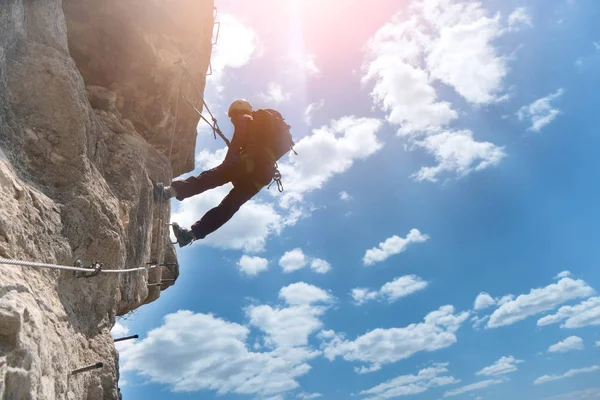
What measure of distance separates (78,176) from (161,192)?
2497 mm

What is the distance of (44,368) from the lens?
389 cm

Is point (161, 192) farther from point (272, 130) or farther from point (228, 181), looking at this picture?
Result: point (272, 130)

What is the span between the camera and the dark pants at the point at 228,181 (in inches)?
338

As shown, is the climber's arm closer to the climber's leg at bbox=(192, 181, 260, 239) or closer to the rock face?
the climber's leg at bbox=(192, 181, 260, 239)

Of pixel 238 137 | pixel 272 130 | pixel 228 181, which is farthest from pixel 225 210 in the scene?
pixel 272 130

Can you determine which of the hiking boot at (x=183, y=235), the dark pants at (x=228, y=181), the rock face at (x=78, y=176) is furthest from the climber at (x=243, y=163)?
the rock face at (x=78, y=176)

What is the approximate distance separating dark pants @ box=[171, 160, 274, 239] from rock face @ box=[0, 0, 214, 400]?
53 cm

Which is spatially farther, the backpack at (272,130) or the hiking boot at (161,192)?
the backpack at (272,130)

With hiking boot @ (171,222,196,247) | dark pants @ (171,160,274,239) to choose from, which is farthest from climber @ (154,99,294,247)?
hiking boot @ (171,222,196,247)

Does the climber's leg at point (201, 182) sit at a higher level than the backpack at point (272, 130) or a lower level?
lower

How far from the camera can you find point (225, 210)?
8617 millimetres

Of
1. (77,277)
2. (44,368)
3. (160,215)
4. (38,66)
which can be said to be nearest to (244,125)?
(160,215)

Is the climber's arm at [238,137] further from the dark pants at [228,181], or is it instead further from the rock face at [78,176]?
the rock face at [78,176]

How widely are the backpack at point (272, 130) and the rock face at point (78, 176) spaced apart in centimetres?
182
